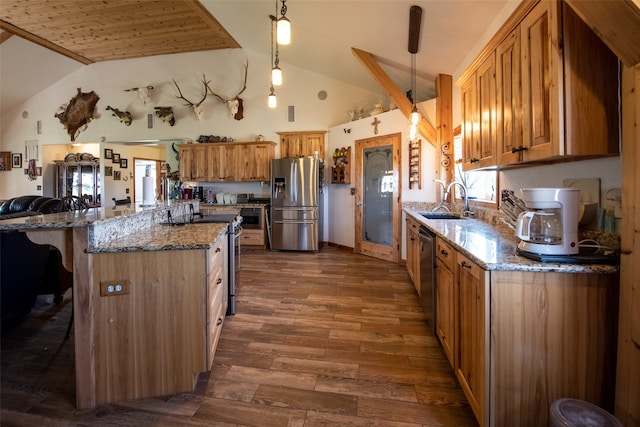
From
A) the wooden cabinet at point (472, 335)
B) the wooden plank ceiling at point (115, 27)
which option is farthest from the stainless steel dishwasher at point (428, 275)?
the wooden plank ceiling at point (115, 27)

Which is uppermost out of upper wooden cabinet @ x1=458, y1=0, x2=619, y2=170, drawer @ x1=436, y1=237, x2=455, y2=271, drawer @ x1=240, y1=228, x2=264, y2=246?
upper wooden cabinet @ x1=458, y1=0, x2=619, y2=170

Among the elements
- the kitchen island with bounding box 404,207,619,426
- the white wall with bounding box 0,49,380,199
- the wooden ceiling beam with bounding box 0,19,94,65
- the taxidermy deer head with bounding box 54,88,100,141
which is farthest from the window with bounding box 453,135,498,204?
the wooden ceiling beam with bounding box 0,19,94,65

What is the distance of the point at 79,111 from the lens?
664cm

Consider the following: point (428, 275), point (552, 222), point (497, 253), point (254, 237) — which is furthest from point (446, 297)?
point (254, 237)

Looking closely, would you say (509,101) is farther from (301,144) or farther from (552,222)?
(301,144)

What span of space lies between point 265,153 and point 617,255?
212 inches

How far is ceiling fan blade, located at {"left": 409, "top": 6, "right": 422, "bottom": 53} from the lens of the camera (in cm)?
281

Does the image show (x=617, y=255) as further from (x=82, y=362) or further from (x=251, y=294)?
(x=251, y=294)

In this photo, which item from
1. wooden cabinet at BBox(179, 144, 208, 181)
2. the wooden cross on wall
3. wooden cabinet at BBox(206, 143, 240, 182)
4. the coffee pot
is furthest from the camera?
wooden cabinet at BBox(179, 144, 208, 181)

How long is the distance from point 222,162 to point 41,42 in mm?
4155

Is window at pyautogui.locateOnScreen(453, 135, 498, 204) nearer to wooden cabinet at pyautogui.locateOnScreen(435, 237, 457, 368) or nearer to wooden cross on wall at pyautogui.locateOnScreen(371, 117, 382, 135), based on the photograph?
wooden cabinet at pyautogui.locateOnScreen(435, 237, 457, 368)

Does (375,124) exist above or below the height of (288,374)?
above

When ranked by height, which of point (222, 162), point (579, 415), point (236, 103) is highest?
point (236, 103)

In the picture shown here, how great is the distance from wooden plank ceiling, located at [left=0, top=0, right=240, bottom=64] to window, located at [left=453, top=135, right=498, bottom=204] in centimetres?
459
